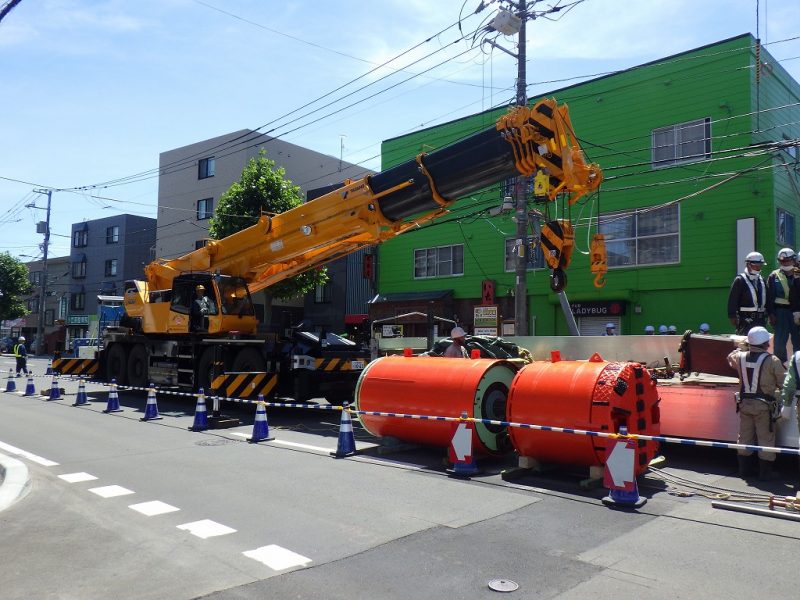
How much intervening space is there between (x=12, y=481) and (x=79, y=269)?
53.7 metres

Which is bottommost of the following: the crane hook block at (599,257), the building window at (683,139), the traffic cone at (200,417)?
the traffic cone at (200,417)

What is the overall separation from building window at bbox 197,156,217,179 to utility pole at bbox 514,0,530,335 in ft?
95.1

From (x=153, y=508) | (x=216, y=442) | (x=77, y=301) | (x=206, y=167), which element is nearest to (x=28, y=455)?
(x=216, y=442)

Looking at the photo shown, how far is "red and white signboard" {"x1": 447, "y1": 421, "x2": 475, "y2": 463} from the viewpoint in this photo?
27.4 ft

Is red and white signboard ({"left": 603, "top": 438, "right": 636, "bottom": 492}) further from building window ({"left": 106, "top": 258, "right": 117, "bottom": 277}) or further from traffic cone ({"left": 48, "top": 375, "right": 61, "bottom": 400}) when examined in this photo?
building window ({"left": 106, "top": 258, "right": 117, "bottom": 277})

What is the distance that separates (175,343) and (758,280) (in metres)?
13.3

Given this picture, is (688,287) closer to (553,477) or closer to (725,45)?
(725,45)

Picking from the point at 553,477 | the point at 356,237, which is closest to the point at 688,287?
the point at 356,237

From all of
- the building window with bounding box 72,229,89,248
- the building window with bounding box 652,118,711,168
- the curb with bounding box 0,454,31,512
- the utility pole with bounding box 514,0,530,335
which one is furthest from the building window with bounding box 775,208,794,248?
the building window with bounding box 72,229,89,248

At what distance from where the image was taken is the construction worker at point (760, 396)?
25.1 feet

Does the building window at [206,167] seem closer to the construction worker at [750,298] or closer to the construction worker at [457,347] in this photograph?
the construction worker at [457,347]

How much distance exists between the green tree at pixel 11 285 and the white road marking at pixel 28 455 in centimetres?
5216

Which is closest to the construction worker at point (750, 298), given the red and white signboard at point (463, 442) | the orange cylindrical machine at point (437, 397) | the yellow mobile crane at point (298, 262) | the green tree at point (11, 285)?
the yellow mobile crane at point (298, 262)

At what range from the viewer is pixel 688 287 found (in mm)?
21922
